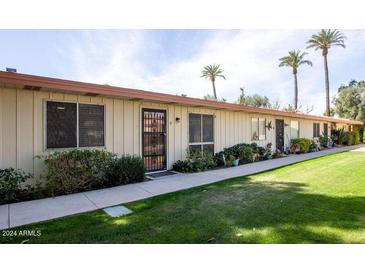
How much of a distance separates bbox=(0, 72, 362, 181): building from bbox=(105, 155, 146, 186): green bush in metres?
0.66

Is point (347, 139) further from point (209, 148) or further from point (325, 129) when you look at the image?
point (209, 148)

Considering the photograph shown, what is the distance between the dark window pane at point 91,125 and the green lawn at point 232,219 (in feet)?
8.02

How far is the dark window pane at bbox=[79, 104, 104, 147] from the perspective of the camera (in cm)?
552

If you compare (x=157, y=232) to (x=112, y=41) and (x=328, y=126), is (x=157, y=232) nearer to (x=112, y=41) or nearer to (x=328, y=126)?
(x=112, y=41)

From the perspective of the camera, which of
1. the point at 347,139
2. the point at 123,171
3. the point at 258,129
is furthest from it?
the point at 347,139

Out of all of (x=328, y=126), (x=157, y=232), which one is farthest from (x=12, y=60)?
(x=328, y=126)

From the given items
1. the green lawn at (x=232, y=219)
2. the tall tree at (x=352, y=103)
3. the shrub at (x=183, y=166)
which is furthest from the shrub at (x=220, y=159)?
the tall tree at (x=352, y=103)

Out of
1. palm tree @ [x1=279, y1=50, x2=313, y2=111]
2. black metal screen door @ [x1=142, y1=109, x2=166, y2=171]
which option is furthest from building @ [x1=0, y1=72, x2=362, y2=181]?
palm tree @ [x1=279, y1=50, x2=313, y2=111]

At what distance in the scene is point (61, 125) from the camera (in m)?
5.20

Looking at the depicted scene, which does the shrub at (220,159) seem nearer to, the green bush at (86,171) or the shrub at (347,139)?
the green bush at (86,171)

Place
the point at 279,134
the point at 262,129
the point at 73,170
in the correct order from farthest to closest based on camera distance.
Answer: the point at 279,134
the point at 262,129
the point at 73,170

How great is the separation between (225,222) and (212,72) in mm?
31587

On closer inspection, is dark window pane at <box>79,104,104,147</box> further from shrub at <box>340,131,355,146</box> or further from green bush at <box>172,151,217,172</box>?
shrub at <box>340,131,355,146</box>

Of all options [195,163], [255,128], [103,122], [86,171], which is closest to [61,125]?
[103,122]
